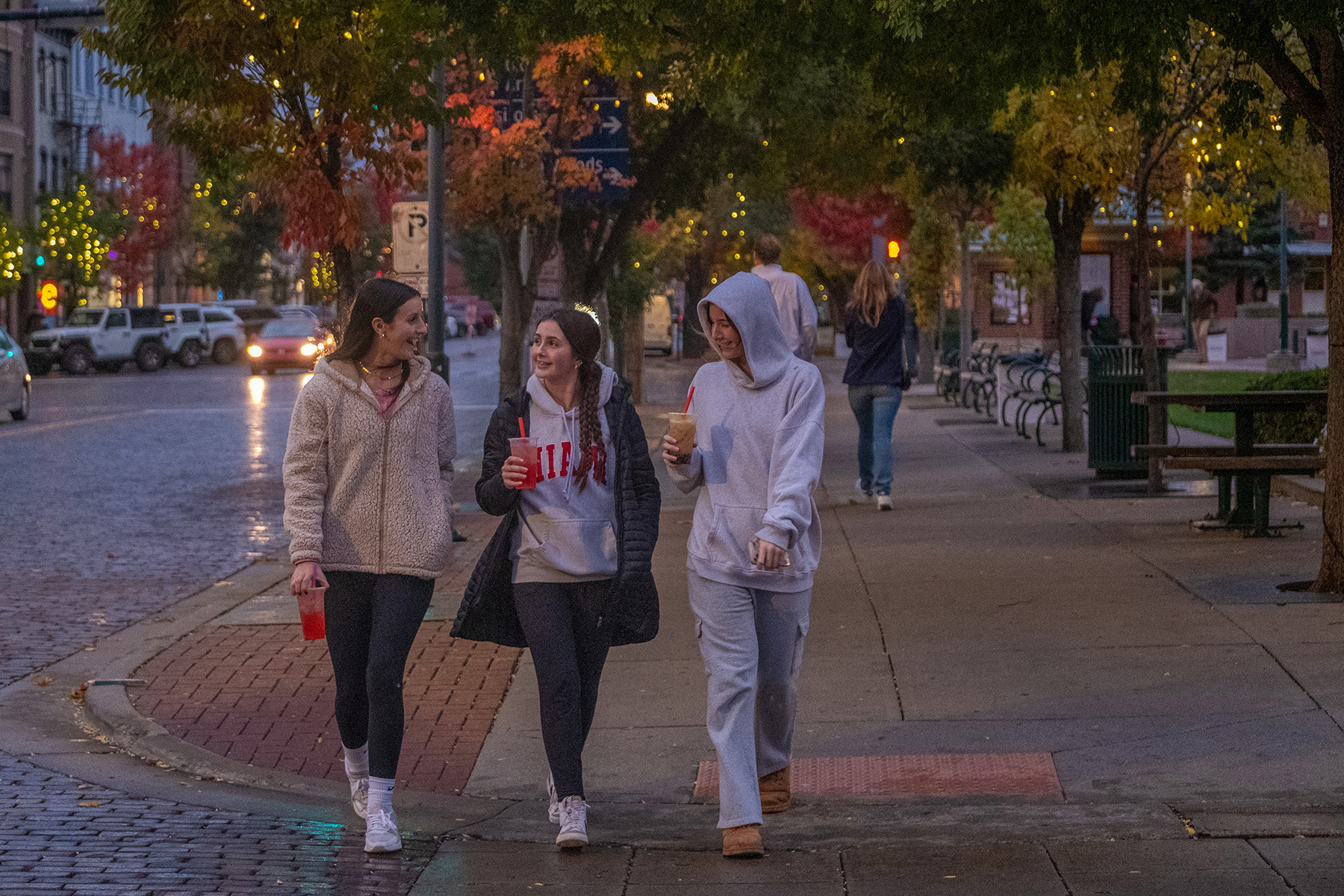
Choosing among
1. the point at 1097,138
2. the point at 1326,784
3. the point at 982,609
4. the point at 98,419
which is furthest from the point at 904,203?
the point at 1326,784

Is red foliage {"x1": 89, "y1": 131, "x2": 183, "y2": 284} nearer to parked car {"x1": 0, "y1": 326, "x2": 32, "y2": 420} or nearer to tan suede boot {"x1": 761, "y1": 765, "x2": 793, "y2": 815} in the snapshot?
parked car {"x1": 0, "y1": 326, "x2": 32, "y2": 420}

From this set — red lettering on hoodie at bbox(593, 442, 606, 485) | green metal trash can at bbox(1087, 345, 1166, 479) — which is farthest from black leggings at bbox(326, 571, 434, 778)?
green metal trash can at bbox(1087, 345, 1166, 479)

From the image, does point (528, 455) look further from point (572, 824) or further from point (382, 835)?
point (382, 835)

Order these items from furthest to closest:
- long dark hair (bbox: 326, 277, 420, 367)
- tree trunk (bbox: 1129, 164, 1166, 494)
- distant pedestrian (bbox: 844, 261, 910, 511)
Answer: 1. tree trunk (bbox: 1129, 164, 1166, 494)
2. distant pedestrian (bbox: 844, 261, 910, 511)
3. long dark hair (bbox: 326, 277, 420, 367)

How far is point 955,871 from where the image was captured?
5051 mm

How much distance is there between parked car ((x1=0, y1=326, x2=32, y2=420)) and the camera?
26.4 metres

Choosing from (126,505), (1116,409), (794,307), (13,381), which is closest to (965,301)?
(13,381)

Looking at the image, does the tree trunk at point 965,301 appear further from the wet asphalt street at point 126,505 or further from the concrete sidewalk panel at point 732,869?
the concrete sidewalk panel at point 732,869

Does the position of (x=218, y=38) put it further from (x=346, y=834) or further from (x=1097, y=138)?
(x=1097, y=138)

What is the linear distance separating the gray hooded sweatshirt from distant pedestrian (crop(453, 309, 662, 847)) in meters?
0.21

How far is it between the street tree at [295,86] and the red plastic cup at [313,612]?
229 inches

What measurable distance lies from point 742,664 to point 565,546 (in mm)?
661

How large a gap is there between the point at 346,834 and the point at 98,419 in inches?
903

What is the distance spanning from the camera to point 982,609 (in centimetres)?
905
